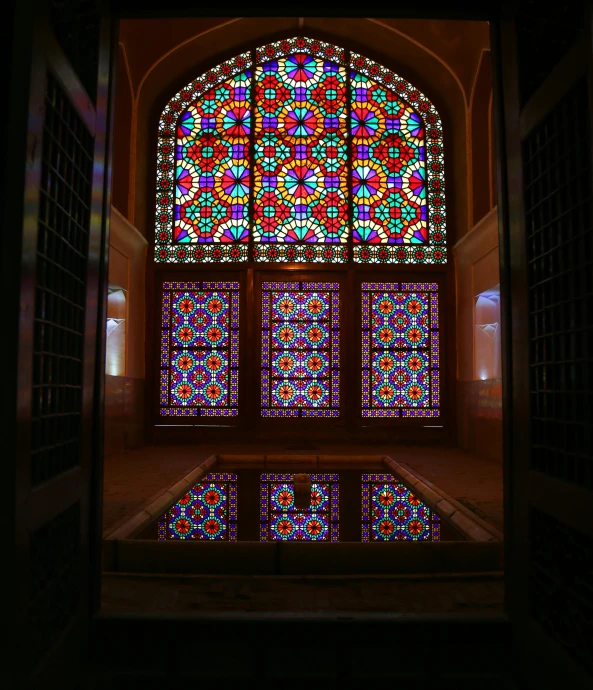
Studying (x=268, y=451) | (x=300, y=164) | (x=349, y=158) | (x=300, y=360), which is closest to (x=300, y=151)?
(x=300, y=164)

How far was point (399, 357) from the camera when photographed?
23.1 ft

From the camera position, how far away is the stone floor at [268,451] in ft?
11.8
